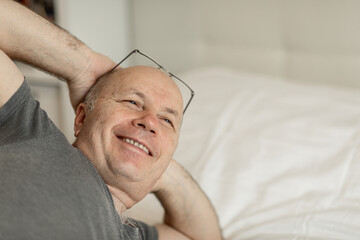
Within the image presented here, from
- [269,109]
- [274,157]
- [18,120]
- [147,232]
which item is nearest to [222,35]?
[269,109]

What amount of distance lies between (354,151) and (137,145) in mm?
735

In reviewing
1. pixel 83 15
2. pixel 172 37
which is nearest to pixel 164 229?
pixel 172 37

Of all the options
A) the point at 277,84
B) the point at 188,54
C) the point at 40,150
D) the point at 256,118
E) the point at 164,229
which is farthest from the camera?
the point at 188,54

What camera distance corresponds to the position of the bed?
4.48ft

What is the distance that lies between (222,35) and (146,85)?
40.0 inches

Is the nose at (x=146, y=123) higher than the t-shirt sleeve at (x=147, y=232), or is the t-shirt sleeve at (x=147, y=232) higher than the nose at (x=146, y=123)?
the nose at (x=146, y=123)

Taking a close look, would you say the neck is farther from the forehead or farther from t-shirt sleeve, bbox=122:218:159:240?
the forehead

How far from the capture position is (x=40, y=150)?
38.3 inches

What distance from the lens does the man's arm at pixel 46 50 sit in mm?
1101

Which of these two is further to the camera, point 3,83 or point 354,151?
point 354,151

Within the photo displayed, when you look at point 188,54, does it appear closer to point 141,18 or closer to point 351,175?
point 141,18

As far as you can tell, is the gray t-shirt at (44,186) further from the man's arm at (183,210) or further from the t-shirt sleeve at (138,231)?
the man's arm at (183,210)

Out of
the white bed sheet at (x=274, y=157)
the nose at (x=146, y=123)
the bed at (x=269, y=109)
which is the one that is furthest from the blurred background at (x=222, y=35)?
the nose at (x=146, y=123)

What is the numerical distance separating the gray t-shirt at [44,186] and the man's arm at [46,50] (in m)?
0.07
